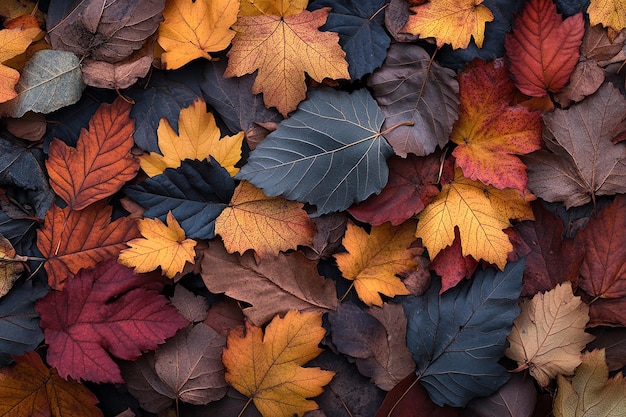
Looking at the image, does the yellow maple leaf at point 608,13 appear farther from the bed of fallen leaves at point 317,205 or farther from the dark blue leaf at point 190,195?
the dark blue leaf at point 190,195

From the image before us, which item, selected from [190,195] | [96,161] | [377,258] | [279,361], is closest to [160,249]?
[190,195]

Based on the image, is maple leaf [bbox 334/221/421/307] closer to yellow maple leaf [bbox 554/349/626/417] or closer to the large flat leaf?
the large flat leaf

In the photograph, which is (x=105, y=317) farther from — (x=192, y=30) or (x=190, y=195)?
(x=192, y=30)

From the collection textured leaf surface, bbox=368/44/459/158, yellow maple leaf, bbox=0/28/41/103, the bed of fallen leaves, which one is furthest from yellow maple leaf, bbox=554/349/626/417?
yellow maple leaf, bbox=0/28/41/103

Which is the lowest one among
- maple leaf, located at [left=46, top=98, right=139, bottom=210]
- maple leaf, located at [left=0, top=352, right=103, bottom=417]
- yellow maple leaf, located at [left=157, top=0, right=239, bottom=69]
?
maple leaf, located at [left=0, top=352, right=103, bottom=417]

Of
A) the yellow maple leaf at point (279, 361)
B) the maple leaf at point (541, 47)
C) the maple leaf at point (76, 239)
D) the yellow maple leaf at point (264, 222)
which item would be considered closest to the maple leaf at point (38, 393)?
the maple leaf at point (76, 239)

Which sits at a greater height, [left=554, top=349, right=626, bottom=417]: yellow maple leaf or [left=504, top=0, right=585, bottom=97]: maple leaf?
[left=504, top=0, right=585, bottom=97]: maple leaf
